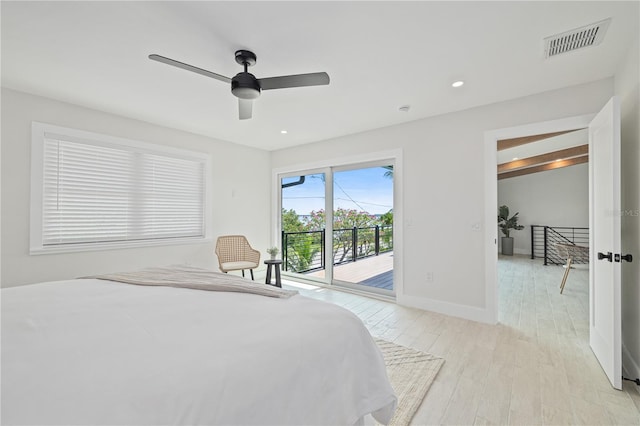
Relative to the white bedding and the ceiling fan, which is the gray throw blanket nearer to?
the white bedding

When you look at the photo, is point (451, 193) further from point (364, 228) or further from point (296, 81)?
point (296, 81)

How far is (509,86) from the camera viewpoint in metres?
2.77

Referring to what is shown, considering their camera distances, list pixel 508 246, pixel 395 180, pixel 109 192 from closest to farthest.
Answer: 1. pixel 109 192
2. pixel 395 180
3. pixel 508 246

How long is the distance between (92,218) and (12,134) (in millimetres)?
1093

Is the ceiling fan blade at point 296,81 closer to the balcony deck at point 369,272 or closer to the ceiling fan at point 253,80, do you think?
the ceiling fan at point 253,80

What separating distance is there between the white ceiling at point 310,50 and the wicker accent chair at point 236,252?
2.09m

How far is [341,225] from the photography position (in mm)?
4785

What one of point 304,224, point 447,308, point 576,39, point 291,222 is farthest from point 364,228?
point 576,39

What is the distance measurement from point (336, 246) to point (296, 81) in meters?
3.16

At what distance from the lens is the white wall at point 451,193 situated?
3.05 metres

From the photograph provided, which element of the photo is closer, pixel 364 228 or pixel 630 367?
pixel 630 367

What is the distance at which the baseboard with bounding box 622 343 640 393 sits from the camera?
6.59 feet

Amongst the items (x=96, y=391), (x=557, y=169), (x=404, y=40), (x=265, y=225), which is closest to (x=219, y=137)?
(x=265, y=225)

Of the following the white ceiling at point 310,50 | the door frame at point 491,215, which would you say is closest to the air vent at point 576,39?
the white ceiling at point 310,50
